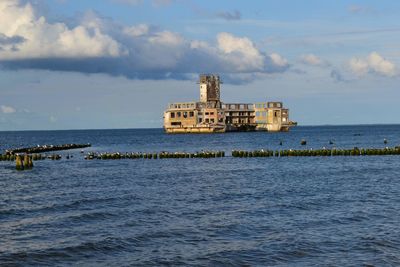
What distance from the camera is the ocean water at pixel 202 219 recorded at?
2777 centimetres

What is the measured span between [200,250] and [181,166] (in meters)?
56.2

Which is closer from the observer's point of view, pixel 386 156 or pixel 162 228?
pixel 162 228

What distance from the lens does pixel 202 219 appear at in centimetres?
3753

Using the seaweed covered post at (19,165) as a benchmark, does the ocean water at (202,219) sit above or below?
below

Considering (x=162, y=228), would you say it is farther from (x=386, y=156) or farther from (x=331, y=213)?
(x=386, y=156)

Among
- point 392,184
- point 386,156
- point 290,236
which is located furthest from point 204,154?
point 290,236

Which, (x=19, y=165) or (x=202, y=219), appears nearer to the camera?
(x=202, y=219)

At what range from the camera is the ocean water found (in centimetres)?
2777

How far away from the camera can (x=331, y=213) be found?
39.1 metres

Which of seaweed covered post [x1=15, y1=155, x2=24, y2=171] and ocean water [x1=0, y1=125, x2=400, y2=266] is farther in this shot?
seaweed covered post [x1=15, y1=155, x2=24, y2=171]

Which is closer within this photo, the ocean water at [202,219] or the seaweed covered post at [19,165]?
the ocean water at [202,219]

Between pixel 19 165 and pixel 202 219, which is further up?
pixel 19 165

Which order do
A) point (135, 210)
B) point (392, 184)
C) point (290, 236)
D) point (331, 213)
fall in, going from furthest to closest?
point (392, 184)
point (135, 210)
point (331, 213)
point (290, 236)

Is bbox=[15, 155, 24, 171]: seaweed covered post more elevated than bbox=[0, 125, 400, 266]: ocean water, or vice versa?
bbox=[15, 155, 24, 171]: seaweed covered post
